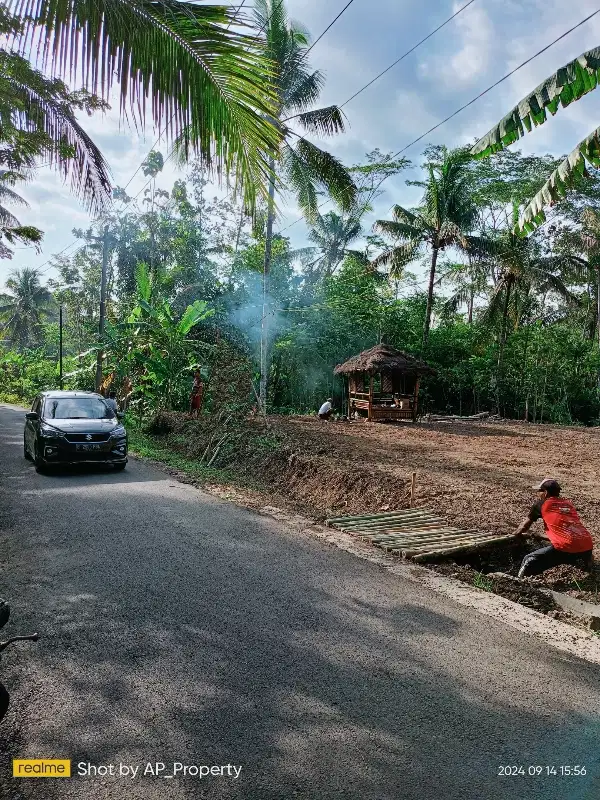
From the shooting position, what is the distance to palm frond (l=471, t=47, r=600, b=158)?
696 cm

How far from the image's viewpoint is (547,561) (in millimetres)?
6551

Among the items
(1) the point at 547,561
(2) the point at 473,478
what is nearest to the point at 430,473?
(2) the point at 473,478

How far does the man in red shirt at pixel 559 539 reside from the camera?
251 inches

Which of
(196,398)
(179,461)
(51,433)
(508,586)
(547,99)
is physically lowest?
(508,586)

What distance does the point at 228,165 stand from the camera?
3.74m

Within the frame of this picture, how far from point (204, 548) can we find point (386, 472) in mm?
5091

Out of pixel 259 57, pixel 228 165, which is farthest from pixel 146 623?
pixel 259 57

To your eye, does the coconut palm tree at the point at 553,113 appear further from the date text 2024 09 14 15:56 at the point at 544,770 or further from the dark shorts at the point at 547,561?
the date text 2024 09 14 15:56 at the point at 544,770

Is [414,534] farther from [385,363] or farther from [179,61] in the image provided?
[385,363]

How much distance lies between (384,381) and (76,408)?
18411 mm

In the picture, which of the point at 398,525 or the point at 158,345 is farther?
the point at 158,345

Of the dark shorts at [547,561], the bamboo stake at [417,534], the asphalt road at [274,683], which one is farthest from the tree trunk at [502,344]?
the asphalt road at [274,683]

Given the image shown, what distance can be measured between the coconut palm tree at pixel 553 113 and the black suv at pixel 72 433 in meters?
7.82

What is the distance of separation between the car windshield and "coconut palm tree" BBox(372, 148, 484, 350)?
21559mm
